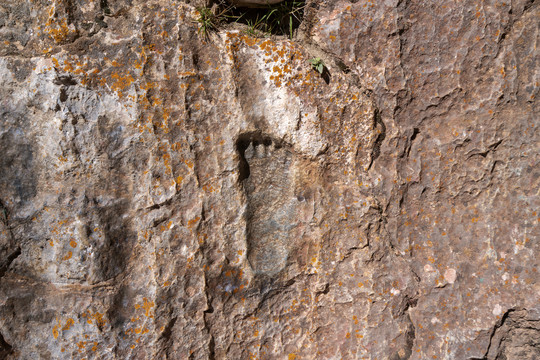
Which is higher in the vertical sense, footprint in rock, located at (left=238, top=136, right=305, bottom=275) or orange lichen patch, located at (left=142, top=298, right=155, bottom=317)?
footprint in rock, located at (left=238, top=136, right=305, bottom=275)

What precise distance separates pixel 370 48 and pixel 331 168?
773 millimetres

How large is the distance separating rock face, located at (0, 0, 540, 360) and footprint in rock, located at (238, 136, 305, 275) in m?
0.01

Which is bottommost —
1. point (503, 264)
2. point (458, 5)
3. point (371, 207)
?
point (503, 264)

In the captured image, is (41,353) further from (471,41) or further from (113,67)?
(471,41)

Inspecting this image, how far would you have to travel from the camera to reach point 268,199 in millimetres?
2539

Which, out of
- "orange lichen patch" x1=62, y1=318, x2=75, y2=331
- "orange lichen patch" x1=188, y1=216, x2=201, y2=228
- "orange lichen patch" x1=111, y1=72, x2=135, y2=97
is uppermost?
"orange lichen patch" x1=111, y1=72, x2=135, y2=97

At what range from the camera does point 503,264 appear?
2412 millimetres

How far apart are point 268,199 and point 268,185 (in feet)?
0.27

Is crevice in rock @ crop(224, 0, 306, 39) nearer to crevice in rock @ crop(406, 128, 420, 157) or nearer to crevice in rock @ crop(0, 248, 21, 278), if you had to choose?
crevice in rock @ crop(406, 128, 420, 157)

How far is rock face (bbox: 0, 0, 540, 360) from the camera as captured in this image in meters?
2.32

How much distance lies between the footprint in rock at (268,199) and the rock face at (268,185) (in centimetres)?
1

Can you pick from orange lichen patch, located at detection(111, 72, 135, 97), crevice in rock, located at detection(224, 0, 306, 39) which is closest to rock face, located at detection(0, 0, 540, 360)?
orange lichen patch, located at detection(111, 72, 135, 97)

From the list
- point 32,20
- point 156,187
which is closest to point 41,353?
point 156,187

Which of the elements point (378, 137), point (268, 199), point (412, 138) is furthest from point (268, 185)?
point (412, 138)
